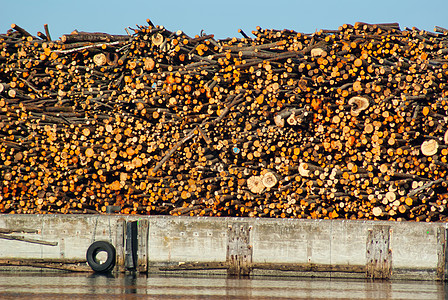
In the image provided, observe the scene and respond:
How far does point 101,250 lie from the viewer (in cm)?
1173

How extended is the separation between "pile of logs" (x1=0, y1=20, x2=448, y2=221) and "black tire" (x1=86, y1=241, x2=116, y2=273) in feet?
5.74

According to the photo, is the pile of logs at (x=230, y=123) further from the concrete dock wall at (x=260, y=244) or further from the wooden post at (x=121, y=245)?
the wooden post at (x=121, y=245)

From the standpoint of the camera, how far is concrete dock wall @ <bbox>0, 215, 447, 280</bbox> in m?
10.7

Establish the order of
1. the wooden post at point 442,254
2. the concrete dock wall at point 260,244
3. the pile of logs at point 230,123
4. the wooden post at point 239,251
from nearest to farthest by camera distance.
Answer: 1. the wooden post at point 442,254
2. the concrete dock wall at point 260,244
3. the wooden post at point 239,251
4. the pile of logs at point 230,123

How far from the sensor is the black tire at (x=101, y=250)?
11523mm

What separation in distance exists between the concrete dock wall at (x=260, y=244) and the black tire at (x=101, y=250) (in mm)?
202

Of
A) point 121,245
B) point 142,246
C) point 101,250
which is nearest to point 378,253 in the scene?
point 142,246

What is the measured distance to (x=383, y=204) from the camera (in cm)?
1177

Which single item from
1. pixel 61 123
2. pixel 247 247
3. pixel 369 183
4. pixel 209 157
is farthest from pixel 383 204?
pixel 61 123

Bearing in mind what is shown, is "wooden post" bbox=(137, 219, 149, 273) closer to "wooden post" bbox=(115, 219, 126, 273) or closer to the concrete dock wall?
the concrete dock wall

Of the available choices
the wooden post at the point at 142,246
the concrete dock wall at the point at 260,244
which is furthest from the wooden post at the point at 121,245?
the wooden post at the point at 142,246

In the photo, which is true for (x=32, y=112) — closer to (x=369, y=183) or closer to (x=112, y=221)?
(x=112, y=221)

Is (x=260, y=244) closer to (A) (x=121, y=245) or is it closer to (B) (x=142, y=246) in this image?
(B) (x=142, y=246)

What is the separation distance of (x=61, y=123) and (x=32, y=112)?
84cm
